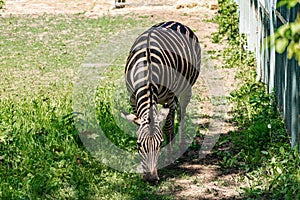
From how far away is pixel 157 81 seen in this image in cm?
555

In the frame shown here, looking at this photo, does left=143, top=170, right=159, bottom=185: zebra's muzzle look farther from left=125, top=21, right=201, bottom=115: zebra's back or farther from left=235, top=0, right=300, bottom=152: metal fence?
left=235, top=0, right=300, bottom=152: metal fence

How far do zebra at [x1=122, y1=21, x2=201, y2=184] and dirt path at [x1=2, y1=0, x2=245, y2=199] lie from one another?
0.38 m

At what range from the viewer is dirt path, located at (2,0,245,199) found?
5.48 m

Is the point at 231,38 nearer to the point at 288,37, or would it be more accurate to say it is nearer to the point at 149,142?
the point at 149,142

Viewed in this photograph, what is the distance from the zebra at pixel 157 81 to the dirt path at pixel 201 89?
A: 0.38 m

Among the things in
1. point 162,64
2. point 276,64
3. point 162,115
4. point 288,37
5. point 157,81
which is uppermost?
point 288,37

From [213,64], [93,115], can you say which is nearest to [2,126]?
[93,115]

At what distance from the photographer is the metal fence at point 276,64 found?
18.8 feet

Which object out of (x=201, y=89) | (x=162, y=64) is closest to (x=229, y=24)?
(x=201, y=89)

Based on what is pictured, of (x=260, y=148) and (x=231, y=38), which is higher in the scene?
(x=231, y=38)

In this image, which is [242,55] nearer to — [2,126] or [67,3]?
[2,126]

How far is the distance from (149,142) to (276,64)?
9.28ft

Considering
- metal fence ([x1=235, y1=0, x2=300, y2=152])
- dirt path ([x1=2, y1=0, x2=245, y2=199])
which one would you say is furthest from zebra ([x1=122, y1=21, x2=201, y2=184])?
metal fence ([x1=235, y1=0, x2=300, y2=152])

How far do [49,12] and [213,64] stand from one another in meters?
7.79
